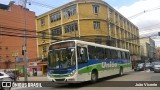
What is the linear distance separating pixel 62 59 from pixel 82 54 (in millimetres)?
1548

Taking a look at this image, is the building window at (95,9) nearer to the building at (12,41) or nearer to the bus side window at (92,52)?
the building at (12,41)

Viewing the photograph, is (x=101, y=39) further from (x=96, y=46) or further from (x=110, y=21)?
(x=96, y=46)

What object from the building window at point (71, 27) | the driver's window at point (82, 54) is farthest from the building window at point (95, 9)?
the driver's window at point (82, 54)

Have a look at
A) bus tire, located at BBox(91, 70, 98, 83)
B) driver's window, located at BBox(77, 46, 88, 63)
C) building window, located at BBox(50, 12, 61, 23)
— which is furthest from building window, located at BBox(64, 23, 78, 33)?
driver's window, located at BBox(77, 46, 88, 63)

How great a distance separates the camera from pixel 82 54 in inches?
728

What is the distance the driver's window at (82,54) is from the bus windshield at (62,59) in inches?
22.8

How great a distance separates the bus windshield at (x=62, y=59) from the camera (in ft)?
57.4

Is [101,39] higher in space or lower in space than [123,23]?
lower

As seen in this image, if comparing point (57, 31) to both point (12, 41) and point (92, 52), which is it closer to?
point (12, 41)

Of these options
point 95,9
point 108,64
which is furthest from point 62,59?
point 95,9

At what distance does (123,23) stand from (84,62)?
48425 millimetres

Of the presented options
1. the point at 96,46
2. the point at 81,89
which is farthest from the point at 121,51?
the point at 81,89

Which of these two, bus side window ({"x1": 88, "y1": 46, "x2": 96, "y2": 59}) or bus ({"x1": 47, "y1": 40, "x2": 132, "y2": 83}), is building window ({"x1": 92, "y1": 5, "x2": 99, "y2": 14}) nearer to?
bus ({"x1": 47, "y1": 40, "x2": 132, "y2": 83})

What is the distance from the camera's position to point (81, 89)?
16.3m
